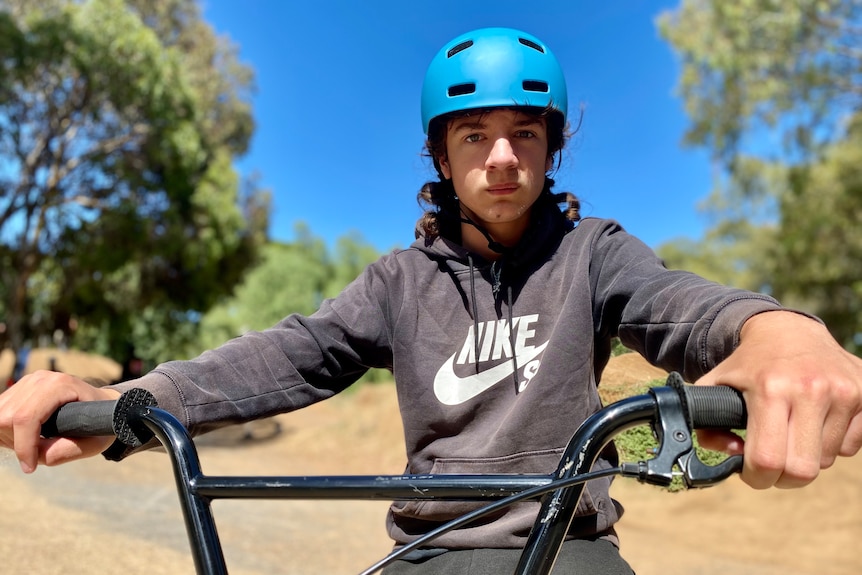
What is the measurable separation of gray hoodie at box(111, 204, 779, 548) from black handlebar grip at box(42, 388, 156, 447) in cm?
19

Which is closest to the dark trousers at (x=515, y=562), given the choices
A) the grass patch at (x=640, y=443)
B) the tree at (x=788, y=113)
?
the grass patch at (x=640, y=443)

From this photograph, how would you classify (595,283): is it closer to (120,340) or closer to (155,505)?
(155,505)

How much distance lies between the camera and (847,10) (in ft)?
38.8

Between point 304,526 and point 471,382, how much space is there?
5440mm

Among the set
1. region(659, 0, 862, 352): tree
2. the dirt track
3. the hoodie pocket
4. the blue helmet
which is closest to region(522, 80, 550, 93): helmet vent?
the blue helmet

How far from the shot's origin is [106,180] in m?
16.3

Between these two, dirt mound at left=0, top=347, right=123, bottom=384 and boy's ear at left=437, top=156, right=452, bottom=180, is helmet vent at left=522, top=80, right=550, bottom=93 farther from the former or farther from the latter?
dirt mound at left=0, top=347, right=123, bottom=384

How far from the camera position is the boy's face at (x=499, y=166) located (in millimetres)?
1957

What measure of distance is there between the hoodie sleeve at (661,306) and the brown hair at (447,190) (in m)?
0.24

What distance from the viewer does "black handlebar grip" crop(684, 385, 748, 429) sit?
0.97 metres

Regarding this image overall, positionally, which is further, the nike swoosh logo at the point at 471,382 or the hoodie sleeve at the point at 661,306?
the nike swoosh logo at the point at 471,382

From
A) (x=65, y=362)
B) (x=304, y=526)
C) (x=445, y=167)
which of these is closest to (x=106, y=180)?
(x=65, y=362)

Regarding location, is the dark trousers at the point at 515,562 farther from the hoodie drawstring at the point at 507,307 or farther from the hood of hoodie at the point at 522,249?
the hood of hoodie at the point at 522,249

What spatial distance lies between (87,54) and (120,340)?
314 inches
